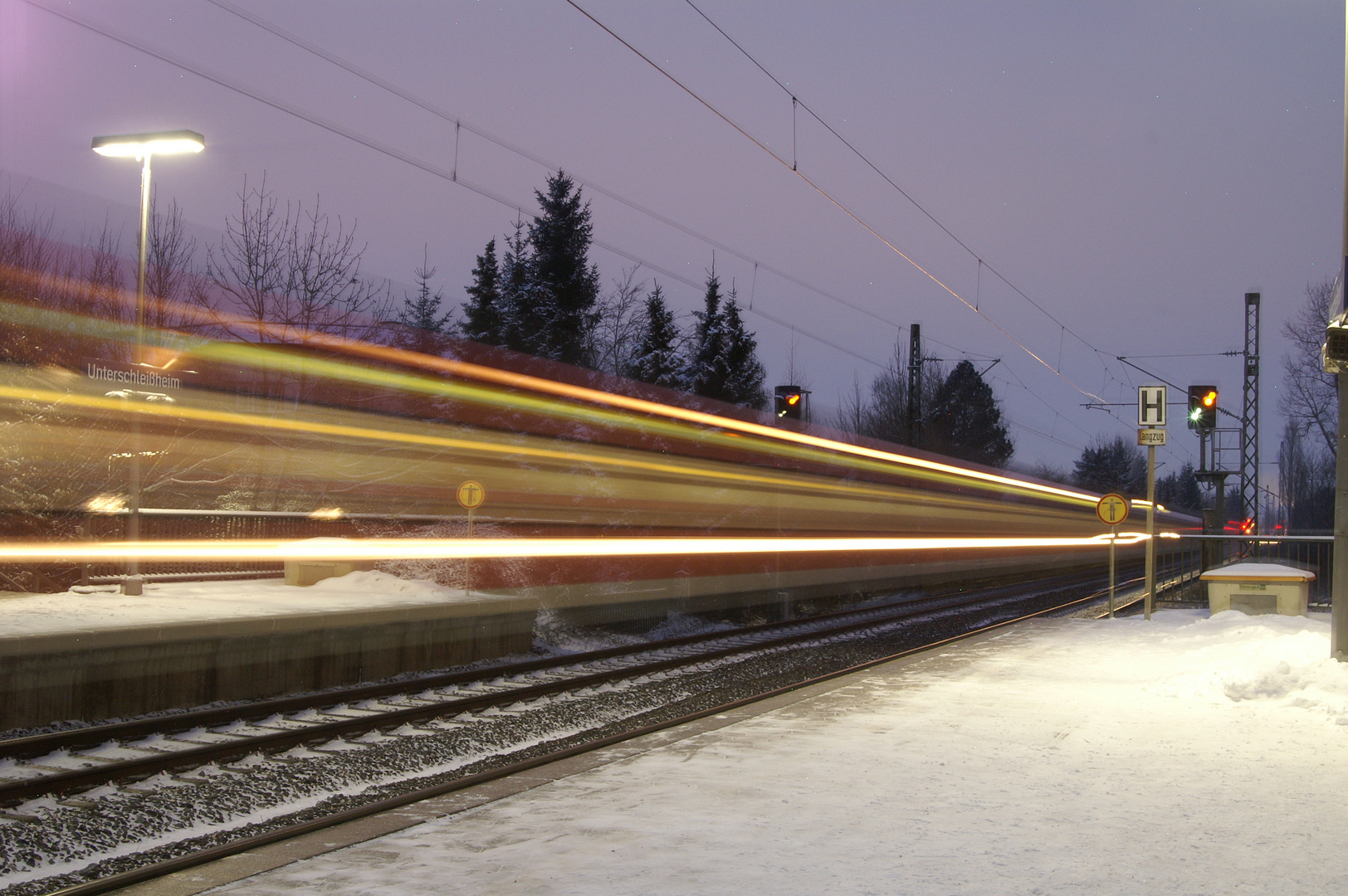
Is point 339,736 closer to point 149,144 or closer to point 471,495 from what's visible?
point 471,495

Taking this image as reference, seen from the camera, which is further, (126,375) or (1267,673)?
(126,375)

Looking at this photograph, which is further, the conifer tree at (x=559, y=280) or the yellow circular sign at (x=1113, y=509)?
the conifer tree at (x=559, y=280)

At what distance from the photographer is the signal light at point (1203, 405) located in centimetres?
2050

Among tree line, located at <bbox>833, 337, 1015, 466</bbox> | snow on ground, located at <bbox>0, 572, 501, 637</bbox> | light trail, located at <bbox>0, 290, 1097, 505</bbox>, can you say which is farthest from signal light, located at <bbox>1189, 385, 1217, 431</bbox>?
tree line, located at <bbox>833, 337, 1015, 466</bbox>

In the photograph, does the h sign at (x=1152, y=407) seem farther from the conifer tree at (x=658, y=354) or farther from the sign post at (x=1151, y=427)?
the conifer tree at (x=658, y=354)

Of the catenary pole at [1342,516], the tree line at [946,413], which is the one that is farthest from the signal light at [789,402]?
the tree line at [946,413]

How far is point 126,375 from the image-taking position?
13812 mm

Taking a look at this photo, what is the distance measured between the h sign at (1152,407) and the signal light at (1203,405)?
245 cm

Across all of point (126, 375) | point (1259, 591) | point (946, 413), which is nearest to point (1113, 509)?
point (1259, 591)

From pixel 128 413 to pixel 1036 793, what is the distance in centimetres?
1447

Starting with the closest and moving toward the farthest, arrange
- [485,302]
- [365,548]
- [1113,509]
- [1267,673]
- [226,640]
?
1. [1267,673]
2. [226,640]
3. [365,548]
4. [1113,509]
5. [485,302]

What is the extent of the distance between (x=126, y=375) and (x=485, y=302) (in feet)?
86.2

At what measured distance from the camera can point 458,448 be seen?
53.0 ft

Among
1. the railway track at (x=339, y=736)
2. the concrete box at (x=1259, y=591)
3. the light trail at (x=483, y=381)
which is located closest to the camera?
the railway track at (x=339, y=736)
